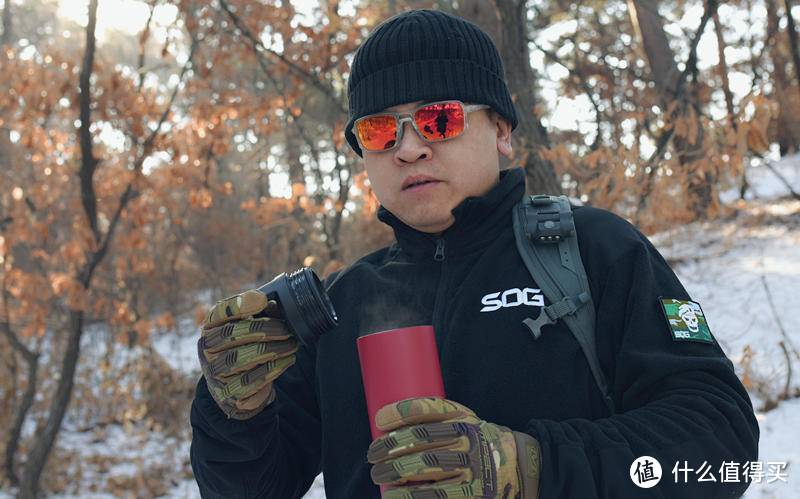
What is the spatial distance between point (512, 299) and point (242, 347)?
649 mm

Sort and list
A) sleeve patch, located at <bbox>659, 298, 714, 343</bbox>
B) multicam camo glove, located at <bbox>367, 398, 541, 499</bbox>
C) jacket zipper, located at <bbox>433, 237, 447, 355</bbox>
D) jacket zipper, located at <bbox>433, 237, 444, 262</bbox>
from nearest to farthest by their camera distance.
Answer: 1. multicam camo glove, located at <bbox>367, 398, 541, 499</bbox>
2. sleeve patch, located at <bbox>659, 298, 714, 343</bbox>
3. jacket zipper, located at <bbox>433, 237, 447, 355</bbox>
4. jacket zipper, located at <bbox>433, 237, 444, 262</bbox>

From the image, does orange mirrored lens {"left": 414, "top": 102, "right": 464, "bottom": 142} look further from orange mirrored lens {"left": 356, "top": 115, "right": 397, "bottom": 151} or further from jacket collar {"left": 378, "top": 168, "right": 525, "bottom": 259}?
jacket collar {"left": 378, "top": 168, "right": 525, "bottom": 259}

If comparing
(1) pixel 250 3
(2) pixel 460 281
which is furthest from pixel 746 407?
(1) pixel 250 3

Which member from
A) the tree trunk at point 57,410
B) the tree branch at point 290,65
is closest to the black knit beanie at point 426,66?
the tree branch at point 290,65

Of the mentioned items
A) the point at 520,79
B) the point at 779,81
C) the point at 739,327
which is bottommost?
the point at 739,327

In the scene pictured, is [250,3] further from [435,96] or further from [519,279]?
[519,279]

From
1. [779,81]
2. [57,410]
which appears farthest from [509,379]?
[779,81]

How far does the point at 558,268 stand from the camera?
1.61m

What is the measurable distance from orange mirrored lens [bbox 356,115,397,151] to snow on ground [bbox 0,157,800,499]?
3.98 meters

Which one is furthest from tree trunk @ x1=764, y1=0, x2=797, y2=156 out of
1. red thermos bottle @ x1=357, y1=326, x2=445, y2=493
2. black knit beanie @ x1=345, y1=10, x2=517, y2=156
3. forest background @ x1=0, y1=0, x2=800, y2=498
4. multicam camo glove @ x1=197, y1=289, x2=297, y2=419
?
multicam camo glove @ x1=197, y1=289, x2=297, y2=419

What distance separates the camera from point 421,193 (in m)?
1.79

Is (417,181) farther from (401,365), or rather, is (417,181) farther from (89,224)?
(89,224)

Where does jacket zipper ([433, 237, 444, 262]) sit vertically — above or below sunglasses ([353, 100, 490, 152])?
below

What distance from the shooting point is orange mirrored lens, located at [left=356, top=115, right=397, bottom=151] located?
1.82 metres
